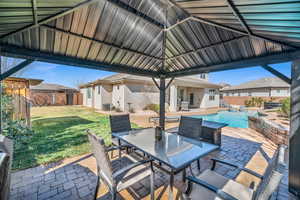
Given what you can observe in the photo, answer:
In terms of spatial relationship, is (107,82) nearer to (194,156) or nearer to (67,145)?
(67,145)

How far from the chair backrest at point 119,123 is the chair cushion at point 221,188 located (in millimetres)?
2397

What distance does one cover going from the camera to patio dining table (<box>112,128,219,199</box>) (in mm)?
2117

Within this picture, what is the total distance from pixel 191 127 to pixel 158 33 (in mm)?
2743

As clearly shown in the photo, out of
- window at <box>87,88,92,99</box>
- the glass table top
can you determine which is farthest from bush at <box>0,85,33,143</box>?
window at <box>87,88,92,99</box>

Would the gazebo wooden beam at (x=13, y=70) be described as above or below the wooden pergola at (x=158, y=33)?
below

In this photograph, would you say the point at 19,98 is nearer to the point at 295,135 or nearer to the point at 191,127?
the point at 191,127

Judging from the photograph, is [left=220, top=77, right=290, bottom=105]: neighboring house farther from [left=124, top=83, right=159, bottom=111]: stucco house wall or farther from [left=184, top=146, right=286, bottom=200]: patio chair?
[left=184, top=146, right=286, bottom=200]: patio chair

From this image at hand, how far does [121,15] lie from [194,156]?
3.11 meters

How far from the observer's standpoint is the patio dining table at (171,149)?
2.12 m

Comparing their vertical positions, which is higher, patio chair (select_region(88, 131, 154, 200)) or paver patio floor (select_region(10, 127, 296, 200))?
patio chair (select_region(88, 131, 154, 200))

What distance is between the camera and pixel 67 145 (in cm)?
488

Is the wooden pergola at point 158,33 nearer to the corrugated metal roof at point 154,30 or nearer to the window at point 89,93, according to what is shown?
the corrugated metal roof at point 154,30

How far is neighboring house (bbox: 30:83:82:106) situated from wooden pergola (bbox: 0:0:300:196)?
66.0ft

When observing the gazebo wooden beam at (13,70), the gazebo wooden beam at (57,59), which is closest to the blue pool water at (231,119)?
the gazebo wooden beam at (57,59)
